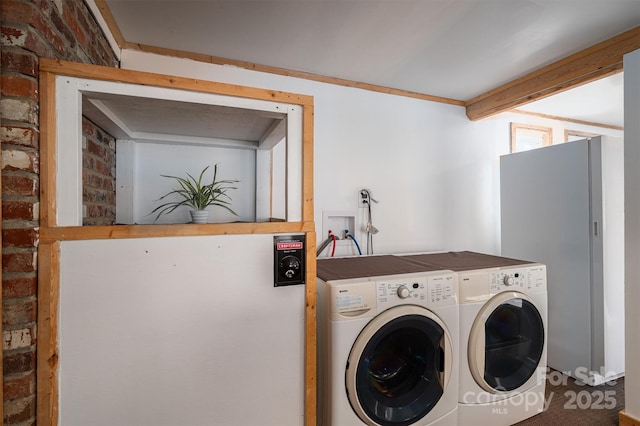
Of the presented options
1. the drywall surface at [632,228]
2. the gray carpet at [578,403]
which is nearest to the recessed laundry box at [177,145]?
the drywall surface at [632,228]

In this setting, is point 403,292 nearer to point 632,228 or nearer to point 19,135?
point 632,228

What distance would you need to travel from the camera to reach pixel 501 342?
5.78 feet

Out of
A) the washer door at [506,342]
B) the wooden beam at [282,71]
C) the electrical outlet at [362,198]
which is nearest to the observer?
the washer door at [506,342]

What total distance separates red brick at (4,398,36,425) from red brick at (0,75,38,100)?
3.13ft

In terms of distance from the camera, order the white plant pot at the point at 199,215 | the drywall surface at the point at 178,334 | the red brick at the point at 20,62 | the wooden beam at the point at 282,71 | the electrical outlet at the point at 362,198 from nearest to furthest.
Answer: the red brick at the point at 20,62, the drywall surface at the point at 178,334, the white plant pot at the point at 199,215, the wooden beam at the point at 282,71, the electrical outlet at the point at 362,198

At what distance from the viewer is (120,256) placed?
1.02 m

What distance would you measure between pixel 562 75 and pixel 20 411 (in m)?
3.40

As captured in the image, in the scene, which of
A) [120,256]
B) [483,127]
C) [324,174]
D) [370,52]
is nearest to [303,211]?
[120,256]

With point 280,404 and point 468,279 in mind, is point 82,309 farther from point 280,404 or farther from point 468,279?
Answer: point 468,279

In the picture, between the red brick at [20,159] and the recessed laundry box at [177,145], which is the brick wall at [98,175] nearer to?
the recessed laundry box at [177,145]

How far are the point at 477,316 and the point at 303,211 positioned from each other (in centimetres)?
123

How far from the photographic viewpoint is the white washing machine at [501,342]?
A: 1.66 metres

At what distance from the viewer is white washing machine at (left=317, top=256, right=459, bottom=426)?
4.61 feet

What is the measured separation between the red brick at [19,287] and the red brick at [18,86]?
569 mm
